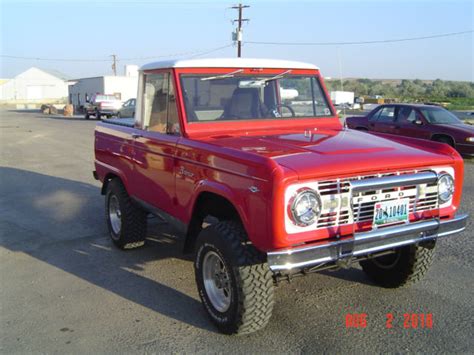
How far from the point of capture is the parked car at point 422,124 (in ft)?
39.8

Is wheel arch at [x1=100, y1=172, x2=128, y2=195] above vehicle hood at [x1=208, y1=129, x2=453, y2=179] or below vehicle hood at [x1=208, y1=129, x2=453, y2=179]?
below

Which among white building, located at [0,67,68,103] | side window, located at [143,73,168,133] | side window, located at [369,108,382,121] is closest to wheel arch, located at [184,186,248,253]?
side window, located at [143,73,168,133]

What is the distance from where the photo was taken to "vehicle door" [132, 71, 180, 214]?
14.3 feet

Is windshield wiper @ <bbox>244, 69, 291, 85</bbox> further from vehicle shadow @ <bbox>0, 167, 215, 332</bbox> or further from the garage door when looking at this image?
the garage door

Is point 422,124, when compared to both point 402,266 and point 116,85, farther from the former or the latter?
point 116,85

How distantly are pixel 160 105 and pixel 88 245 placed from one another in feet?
7.02

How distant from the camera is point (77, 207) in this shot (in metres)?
7.57

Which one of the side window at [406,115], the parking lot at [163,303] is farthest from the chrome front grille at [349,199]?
the side window at [406,115]

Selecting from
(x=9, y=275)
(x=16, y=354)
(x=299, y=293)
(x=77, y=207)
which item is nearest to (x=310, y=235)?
(x=299, y=293)

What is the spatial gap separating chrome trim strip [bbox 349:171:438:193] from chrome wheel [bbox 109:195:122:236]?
10.7 ft

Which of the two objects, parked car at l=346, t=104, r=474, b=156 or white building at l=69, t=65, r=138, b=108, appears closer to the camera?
parked car at l=346, t=104, r=474, b=156

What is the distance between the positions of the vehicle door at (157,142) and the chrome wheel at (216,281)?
839mm

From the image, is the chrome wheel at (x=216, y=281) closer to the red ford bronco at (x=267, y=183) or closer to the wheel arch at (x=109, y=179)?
the red ford bronco at (x=267, y=183)

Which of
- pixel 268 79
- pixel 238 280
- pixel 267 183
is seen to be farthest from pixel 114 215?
pixel 267 183
